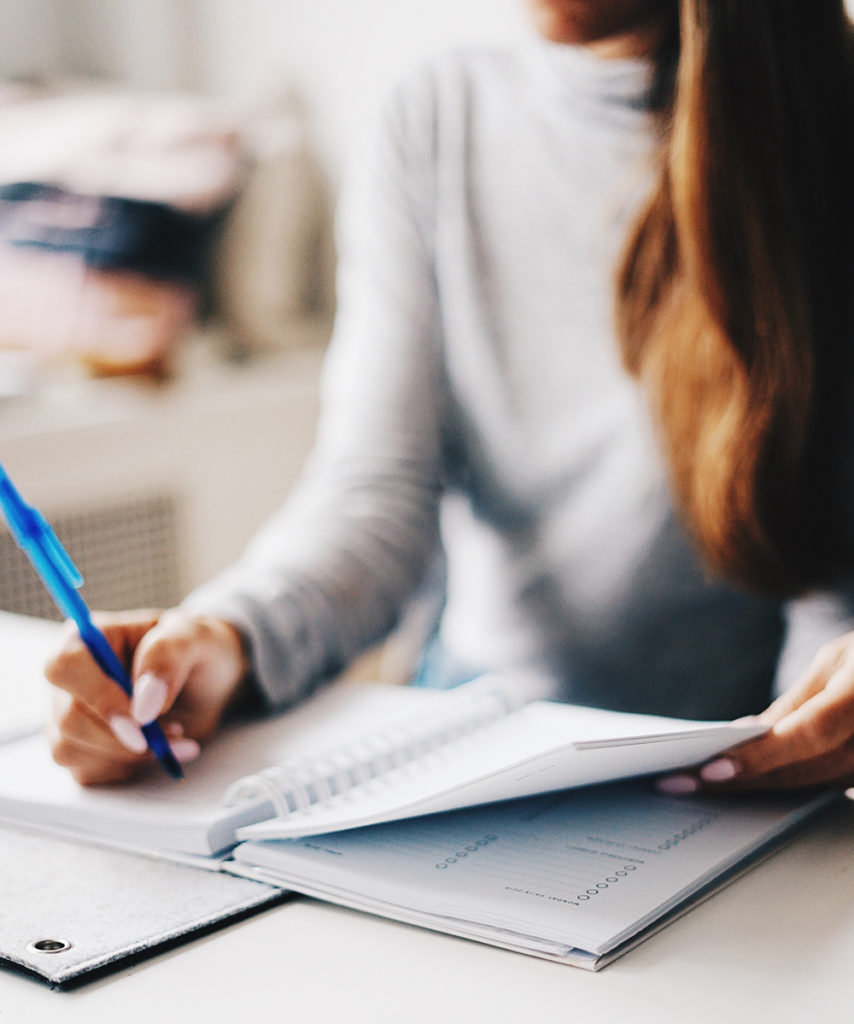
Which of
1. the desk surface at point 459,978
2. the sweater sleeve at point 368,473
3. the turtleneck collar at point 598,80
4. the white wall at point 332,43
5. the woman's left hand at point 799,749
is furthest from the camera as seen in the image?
the white wall at point 332,43

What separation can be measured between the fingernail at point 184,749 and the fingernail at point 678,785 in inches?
8.9

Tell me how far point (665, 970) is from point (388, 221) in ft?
2.24

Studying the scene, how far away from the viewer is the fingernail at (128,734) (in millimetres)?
542

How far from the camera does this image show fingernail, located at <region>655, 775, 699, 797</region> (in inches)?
21.3

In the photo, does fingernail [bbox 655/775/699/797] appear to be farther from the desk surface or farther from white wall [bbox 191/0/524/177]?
white wall [bbox 191/0/524/177]

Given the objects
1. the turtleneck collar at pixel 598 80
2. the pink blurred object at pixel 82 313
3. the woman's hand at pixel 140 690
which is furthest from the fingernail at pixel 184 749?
the pink blurred object at pixel 82 313

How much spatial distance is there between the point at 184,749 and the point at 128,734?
40mm

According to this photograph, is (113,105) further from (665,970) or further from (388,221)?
(665,970)

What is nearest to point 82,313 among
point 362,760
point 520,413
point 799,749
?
point 520,413

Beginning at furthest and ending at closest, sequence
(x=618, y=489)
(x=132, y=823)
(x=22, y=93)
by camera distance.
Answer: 1. (x=22, y=93)
2. (x=618, y=489)
3. (x=132, y=823)

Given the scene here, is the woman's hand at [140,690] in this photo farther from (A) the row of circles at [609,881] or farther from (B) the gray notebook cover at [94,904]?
(A) the row of circles at [609,881]

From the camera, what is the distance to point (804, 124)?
30.2 inches

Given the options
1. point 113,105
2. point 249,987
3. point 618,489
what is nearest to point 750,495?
point 618,489

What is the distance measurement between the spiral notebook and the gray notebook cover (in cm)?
2
